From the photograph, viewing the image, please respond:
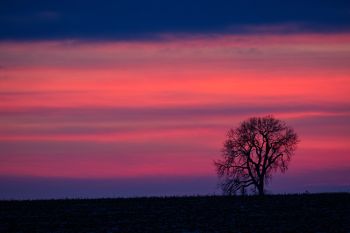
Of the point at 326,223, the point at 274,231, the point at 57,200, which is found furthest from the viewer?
the point at 57,200

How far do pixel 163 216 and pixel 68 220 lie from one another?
5.42 meters

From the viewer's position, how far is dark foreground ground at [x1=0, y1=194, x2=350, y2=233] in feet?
126

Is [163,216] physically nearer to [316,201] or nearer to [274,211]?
[274,211]

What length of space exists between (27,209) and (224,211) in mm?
13339

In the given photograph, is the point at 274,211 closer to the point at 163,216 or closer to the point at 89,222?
the point at 163,216

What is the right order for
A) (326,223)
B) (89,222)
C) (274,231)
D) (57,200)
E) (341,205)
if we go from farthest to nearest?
(57,200)
(341,205)
(89,222)
(326,223)
(274,231)

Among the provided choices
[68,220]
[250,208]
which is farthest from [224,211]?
[68,220]

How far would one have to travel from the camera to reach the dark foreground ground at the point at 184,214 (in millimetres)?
38438

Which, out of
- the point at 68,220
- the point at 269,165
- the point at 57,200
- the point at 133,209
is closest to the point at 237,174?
the point at 269,165

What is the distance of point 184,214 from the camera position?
148 ft

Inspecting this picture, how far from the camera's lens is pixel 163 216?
44406 mm

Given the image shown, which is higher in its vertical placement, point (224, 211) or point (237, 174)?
point (237, 174)

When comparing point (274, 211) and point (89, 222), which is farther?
point (274, 211)

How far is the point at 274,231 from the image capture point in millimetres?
36156
